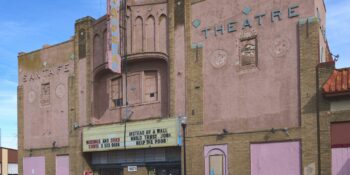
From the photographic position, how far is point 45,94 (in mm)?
30516

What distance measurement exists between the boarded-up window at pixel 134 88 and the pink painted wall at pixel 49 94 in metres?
4.65

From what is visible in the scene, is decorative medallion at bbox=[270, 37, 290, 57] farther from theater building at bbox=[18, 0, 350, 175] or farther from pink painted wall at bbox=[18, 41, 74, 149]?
pink painted wall at bbox=[18, 41, 74, 149]

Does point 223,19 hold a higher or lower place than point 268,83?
higher

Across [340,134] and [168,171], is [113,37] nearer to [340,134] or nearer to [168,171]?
[168,171]

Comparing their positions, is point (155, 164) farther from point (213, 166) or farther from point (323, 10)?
point (323, 10)

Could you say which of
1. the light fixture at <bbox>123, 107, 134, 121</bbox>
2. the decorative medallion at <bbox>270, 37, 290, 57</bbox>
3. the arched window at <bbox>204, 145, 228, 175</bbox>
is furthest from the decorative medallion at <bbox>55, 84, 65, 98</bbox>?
the decorative medallion at <bbox>270, 37, 290, 57</bbox>

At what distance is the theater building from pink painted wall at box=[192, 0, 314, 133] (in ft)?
0.14

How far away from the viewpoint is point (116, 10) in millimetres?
25484

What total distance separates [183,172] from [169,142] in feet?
5.07

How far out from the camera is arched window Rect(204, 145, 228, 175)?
71.4 feet

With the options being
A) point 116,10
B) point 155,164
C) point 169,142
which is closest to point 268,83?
point 169,142

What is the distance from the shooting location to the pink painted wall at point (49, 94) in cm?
2927

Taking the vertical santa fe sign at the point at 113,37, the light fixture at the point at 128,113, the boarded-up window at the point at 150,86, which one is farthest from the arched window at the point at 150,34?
the light fixture at the point at 128,113

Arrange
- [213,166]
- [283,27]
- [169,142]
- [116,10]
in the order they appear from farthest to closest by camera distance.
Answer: [116,10]
[169,142]
[213,166]
[283,27]
